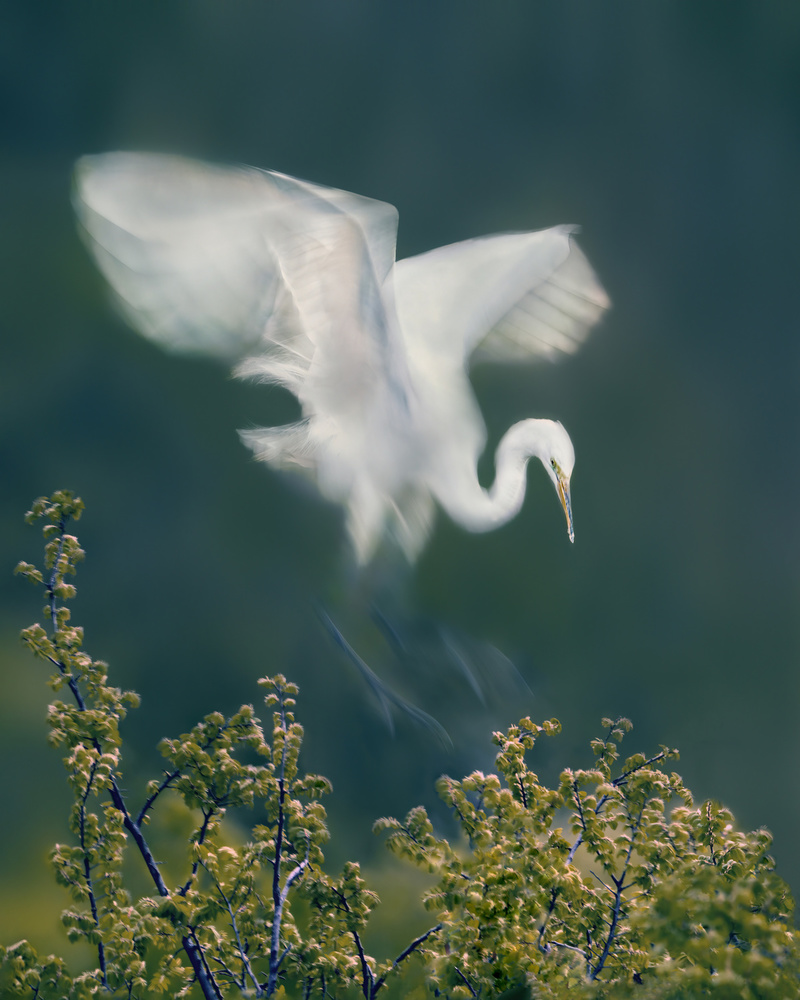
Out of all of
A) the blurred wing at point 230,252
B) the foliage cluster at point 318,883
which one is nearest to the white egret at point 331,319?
the blurred wing at point 230,252

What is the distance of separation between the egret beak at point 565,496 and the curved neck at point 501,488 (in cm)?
13

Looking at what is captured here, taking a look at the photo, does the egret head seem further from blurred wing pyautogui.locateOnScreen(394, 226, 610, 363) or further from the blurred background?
blurred wing pyautogui.locateOnScreen(394, 226, 610, 363)

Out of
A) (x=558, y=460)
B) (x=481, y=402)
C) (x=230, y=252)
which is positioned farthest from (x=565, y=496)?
(x=230, y=252)

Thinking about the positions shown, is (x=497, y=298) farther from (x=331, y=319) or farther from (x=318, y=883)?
(x=318, y=883)

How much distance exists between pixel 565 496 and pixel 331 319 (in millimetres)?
1180

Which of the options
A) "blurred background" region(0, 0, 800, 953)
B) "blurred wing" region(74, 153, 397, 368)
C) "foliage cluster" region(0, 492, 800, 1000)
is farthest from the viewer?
"blurred wing" region(74, 153, 397, 368)

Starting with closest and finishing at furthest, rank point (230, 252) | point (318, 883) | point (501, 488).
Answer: point (318, 883) < point (230, 252) < point (501, 488)

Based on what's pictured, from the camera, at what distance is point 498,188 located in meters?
3.03

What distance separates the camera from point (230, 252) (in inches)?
103

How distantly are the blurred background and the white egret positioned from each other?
100 mm

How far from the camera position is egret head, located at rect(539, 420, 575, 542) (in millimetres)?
2877

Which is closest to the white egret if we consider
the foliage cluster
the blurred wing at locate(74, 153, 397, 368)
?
the blurred wing at locate(74, 153, 397, 368)

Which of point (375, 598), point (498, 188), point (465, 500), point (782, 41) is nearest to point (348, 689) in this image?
point (375, 598)

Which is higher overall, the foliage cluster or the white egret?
the white egret
